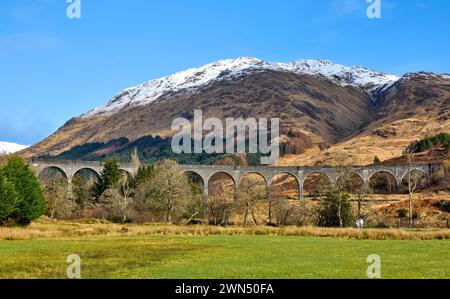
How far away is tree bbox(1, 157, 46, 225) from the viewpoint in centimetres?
4897

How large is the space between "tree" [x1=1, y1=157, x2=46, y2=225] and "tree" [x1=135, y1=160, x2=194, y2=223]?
12.6 meters

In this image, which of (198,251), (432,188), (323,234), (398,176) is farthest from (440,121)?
(198,251)

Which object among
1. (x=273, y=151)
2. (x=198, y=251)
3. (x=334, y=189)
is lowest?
(x=198, y=251)

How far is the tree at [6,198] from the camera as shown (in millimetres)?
45531

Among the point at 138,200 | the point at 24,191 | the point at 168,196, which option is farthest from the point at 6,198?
the point at 138,200

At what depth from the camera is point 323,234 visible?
3831 centimetres

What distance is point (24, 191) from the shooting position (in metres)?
49.8

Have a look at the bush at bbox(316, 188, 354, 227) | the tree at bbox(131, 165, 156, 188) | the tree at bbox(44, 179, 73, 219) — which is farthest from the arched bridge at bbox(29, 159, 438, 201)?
the bush at bbox(316, 188, 354, 227)

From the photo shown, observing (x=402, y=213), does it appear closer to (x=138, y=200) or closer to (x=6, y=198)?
(x=138, y=200)

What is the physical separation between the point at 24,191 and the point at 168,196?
15.2 metres

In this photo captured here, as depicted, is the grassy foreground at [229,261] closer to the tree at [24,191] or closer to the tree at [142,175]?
the tree at [24,191]

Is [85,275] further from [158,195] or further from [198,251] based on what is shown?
[158,195]
